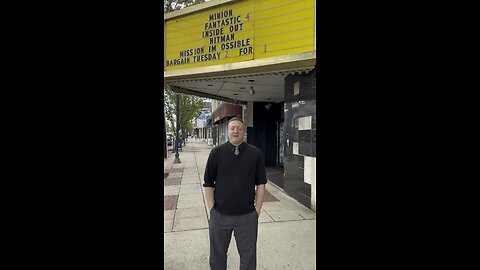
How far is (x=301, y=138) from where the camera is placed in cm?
610

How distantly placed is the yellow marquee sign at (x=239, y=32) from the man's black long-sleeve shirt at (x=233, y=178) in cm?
336

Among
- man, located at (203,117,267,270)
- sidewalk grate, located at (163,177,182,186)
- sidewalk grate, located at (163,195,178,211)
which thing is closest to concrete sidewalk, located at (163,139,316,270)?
sidewalk grate, located at (163,195,178,211)

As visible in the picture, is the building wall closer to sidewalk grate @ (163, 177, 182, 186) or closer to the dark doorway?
the dark doorway

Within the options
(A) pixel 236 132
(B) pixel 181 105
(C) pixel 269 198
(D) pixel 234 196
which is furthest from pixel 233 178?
(B) pixel 181 105

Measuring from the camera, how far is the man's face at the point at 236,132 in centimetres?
273

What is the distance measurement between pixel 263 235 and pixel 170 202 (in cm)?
308

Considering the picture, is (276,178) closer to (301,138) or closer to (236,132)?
(301,138)

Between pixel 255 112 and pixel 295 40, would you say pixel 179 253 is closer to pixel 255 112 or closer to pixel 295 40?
pixel 295 40

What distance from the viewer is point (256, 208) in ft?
9.27

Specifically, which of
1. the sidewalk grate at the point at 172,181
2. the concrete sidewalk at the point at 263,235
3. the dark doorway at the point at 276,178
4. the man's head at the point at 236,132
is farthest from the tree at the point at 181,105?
the man's head at the point at 236,132

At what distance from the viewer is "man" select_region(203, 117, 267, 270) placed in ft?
8.71
